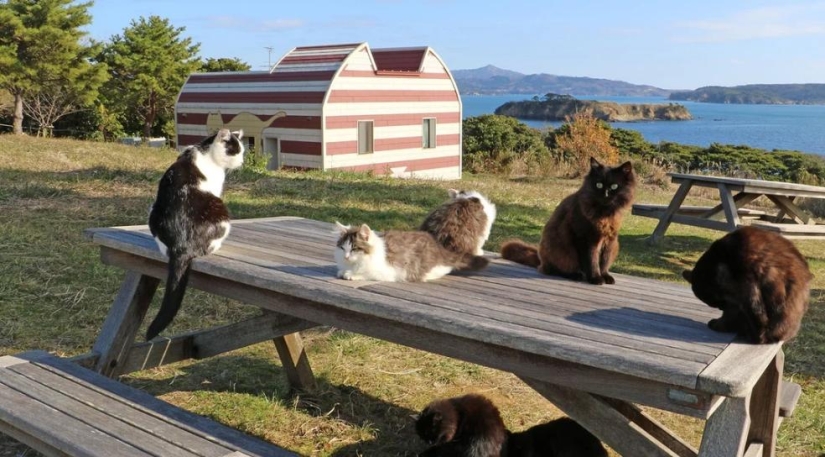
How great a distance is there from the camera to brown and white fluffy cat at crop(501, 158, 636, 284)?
2.97 metres

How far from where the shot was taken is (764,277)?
7.04 feet

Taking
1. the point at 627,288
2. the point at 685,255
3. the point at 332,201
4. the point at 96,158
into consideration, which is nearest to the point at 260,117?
the point at 96,158

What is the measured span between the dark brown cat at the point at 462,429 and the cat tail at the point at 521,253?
2.51 ft

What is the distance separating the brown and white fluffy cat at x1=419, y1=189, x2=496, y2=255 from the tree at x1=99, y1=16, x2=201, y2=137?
2341 cm

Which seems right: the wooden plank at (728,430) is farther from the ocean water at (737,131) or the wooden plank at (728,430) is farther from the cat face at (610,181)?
the ocean water at (737,131)

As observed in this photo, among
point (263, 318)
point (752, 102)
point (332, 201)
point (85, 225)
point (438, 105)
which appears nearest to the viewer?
point (263, 318)

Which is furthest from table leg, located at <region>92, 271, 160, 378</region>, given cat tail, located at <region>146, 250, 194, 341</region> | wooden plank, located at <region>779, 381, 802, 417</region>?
wooden plank, located at <region>779, 381, 802, 417</region>

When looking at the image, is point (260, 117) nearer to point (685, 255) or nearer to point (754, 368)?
point (685, 255)

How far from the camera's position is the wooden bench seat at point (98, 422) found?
7.59ft

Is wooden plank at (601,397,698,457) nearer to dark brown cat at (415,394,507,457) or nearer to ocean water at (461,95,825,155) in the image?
dark brown cat at (415,394,507,457)

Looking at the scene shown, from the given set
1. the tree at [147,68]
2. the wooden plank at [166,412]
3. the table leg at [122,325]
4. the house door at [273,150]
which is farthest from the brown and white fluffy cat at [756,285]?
the tree at [147,68]

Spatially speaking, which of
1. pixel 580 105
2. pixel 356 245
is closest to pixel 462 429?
pixel 356 245

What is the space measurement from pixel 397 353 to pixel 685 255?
479cm

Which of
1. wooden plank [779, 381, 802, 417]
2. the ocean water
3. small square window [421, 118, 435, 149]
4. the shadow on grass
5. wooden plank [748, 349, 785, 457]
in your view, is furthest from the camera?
the ocean water
